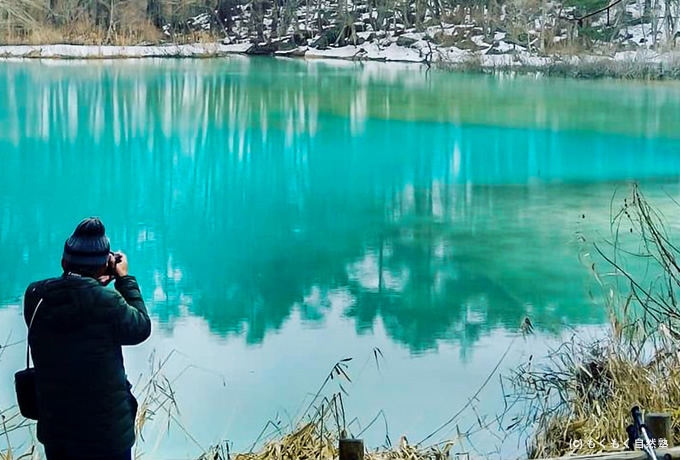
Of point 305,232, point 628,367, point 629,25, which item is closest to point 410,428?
point 628,367

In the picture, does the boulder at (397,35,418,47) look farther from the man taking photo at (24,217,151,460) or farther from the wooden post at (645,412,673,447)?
the man taking photo at (24,217,151,460)

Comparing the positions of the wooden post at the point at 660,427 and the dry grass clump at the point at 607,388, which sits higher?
the wooden post at the point at 660,427

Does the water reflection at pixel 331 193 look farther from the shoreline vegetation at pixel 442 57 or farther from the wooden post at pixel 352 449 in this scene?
the shoreline vegetation at pixel 442 57

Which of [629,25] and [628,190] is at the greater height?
[629,25]

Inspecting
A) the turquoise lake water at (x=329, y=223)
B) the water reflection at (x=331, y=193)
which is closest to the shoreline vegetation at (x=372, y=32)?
the water reflection at (x=331, y=193)

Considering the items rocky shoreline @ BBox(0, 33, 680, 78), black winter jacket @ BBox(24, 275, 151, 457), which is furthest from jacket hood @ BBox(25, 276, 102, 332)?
rocky shoreline @ BBox(0, 33, 680, 78)

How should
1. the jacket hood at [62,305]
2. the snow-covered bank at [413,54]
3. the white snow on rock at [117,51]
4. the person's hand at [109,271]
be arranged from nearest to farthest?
the jacket hood at [62,305] → the person's hand at [109,271] → the snow-covered bank at [413,54] → the white snow on rock at [117,51]

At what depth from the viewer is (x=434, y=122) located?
484 inches

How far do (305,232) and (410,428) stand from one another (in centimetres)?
340

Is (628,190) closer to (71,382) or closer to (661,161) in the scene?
(661,161)

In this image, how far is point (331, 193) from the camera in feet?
26.9

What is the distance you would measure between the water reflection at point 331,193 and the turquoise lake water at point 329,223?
0.09 feet

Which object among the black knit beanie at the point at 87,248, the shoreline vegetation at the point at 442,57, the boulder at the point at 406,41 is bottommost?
the black knit beanie at the point at 87,248

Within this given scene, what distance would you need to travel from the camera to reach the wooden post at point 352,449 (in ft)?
6.41
